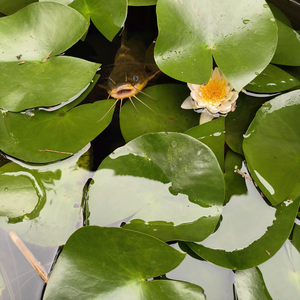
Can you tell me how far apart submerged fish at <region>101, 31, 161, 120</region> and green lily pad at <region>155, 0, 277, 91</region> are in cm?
37

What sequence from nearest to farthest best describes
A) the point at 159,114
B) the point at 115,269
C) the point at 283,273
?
the point at 115,269
the point at 283,273
the point at 159,114

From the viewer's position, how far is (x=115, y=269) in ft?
2.95

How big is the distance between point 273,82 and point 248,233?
88 centimetres

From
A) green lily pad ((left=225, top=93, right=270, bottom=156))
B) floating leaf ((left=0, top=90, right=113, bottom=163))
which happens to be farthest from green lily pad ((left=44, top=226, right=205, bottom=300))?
green lily pad ((left=225, top=93, right=270, bottom=156))

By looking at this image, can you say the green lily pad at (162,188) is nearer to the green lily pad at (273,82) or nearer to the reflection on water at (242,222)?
the reflection on water at (242,222)

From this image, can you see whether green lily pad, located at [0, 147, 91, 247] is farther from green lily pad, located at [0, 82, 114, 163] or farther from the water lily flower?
the water lily flower

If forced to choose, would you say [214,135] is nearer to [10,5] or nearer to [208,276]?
[208,276]

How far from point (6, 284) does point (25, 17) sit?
4.68ft

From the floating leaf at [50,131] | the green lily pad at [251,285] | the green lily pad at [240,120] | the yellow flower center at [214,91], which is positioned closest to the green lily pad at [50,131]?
the floating leaf at [50,131]

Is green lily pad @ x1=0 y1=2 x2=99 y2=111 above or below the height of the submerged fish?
above

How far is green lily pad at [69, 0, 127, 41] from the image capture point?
4.21 feet

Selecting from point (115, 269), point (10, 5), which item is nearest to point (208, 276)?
point (115, 269)

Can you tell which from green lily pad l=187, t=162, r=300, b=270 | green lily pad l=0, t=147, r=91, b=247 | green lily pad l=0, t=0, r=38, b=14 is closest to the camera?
green lily pad l=187, t=162, r=300, b=270

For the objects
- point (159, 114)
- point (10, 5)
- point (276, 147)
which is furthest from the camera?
point (10, 5)
